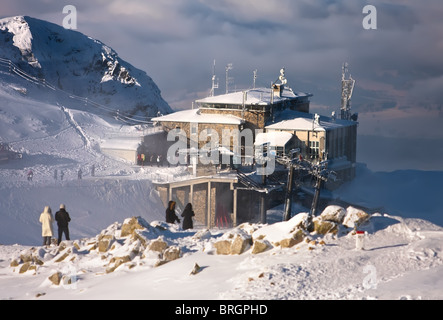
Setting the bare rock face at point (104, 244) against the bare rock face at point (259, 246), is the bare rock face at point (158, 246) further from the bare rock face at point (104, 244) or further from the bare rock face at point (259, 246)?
the bare rock face at point (259, 246)

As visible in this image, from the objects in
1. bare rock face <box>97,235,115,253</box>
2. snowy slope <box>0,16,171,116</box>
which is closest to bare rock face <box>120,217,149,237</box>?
bare rock face <box>97,235,115,253</box>

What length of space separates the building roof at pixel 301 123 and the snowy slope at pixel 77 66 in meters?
36.4

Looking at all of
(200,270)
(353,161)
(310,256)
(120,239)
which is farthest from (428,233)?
(353,161)

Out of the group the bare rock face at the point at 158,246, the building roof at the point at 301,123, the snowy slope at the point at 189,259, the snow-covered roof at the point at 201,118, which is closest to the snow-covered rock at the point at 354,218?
the snowy slope at the point at 189,259

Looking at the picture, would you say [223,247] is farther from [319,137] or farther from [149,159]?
[319,137]

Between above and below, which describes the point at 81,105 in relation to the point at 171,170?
above

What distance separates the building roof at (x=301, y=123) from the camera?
47188 mm

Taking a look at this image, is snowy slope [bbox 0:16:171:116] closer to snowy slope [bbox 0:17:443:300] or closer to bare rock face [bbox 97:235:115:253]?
snowy slope [bbox 0:17:443:300]

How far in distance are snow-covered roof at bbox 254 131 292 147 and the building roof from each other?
772mm

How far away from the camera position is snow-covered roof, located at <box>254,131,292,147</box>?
4571cm

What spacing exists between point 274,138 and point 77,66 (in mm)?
52783

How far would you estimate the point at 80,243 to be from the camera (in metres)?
19.2
